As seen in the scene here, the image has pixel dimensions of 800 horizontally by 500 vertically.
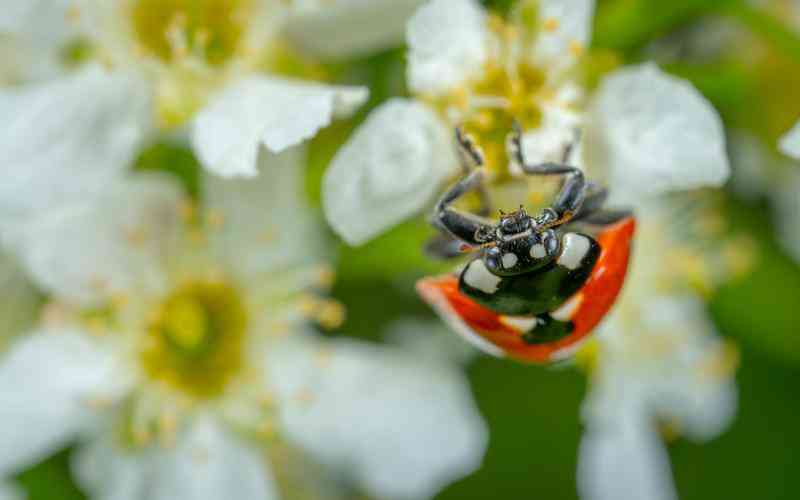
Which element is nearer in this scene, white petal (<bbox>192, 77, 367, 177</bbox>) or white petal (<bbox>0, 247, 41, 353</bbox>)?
white petal (<bbox>192, 77, 367, 177</bbox>)

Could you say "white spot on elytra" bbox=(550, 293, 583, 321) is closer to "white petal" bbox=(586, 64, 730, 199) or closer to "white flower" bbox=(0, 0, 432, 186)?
"white petal" bbox=(586, 64, 730, 199)

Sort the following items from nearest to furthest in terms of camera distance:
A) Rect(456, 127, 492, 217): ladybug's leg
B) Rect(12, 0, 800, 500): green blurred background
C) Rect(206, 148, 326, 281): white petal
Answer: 1. Rect(456, 127, 492, 217): ladybug's leg
2. Rect(206, 148, 326, 281): white petal
3. Rect(12, 0, 800, 500): green blurred background

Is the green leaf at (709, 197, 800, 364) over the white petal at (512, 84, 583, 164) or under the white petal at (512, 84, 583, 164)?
under

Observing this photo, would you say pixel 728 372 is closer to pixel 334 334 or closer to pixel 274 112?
pixel 334 334

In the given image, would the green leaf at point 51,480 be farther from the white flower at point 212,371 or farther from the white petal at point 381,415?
the white petal at point 381,415

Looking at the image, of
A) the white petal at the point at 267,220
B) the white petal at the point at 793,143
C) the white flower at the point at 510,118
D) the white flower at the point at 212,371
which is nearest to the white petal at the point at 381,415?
the white flower at the point at 212,371

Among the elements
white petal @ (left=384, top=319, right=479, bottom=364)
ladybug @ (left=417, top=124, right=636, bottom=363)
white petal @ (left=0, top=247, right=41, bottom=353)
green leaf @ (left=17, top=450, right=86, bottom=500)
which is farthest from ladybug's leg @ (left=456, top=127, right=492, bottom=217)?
green leaf @ (left=17, top=450, right=86, bottom=500)

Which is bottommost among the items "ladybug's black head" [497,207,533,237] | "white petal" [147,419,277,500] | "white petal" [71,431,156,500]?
"white petal" [147,419,277,500]
